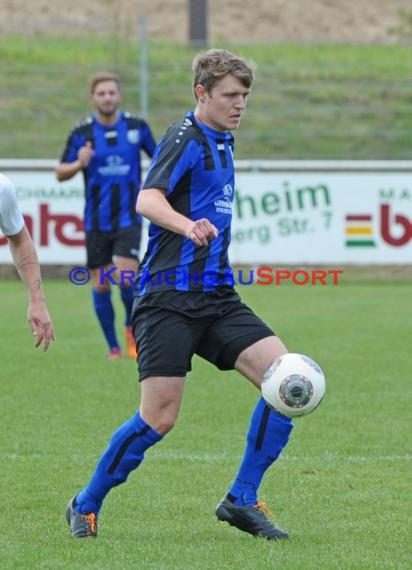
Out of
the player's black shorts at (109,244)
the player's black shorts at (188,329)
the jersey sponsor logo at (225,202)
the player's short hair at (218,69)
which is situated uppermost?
the player's short hair at (218,69)

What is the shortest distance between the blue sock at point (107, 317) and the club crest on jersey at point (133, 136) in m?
1.28

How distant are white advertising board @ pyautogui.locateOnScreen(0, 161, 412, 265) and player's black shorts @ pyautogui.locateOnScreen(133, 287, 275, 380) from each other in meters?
11.4

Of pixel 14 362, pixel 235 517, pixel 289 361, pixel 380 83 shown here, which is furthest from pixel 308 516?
pixel 380 83

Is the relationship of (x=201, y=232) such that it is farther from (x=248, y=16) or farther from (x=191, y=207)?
(x=248, y=16)

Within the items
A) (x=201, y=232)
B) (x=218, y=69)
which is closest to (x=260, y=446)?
(x=201, y=232)

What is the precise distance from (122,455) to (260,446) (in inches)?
22.2

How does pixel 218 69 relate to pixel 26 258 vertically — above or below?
above

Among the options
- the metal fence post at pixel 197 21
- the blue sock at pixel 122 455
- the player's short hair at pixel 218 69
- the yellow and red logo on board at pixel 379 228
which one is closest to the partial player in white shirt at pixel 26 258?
the blue sock at pixel 122 455

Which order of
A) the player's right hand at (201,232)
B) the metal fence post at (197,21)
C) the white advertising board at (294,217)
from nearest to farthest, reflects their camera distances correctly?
the player's right hand at (201,232)
the white advertising board at (294,217)
the metal fence post at (197,21)

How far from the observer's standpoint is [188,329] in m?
5.46

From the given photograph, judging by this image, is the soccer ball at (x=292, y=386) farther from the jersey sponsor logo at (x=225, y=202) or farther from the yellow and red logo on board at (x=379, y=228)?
the yellow and red logo on board at (x=379, y=228)

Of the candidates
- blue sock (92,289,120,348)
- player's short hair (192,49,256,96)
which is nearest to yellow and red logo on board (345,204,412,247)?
blue sock (92,289,120,348)

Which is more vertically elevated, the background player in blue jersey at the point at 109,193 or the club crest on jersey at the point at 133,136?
the club crest on jersey at the point at 133,136

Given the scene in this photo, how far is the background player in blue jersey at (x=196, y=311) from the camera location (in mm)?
5395
